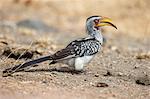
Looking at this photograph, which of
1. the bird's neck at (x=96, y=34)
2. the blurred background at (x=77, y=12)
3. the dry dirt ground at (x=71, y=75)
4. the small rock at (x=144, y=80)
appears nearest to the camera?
the dry dirt ground at (x=71, y=75)

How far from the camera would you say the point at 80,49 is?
32.6 feet

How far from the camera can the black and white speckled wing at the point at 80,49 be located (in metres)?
9.78

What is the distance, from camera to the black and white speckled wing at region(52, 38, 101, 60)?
9.78 metres

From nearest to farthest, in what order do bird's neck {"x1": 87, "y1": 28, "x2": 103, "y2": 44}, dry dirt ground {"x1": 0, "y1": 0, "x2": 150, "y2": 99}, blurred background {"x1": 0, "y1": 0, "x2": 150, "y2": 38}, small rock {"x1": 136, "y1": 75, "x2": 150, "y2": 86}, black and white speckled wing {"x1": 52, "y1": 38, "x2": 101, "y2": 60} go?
1. dry dirt ground {"x1": 0, "y1": 0, "x2": 150, "y2": 99}
2. small rock {"x1": 136, "y1": 75, "x2": 150, "y2": 86}
3. black and white speckled wing {"x1": 52, "y1": 38, "x2": 101, "y2": 60}
4. bird's neck {"x1": 87, "y1": 28, "x2": 103, "y2": 44}
5. blurred background {"x1": 0, "y1": 0, "x2": 150, "y2": 38}

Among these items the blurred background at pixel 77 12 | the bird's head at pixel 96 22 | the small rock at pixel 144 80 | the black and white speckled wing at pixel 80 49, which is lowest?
the small rock at pixel 144 80

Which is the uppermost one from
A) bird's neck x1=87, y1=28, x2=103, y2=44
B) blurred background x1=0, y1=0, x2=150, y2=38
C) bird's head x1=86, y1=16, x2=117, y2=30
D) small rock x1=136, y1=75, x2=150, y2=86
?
blurred background x1=0, y1=0, x2=150, y2=38

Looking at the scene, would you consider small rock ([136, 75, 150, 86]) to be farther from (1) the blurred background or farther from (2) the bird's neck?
(1) the blurred background

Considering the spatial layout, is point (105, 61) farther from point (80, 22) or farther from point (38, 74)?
point (80, 22)

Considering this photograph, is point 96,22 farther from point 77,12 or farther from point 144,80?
point 77,12

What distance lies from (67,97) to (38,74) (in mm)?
1601

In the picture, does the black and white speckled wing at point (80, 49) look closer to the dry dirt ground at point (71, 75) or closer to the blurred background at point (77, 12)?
the dry dirt ground at point (71, 75)

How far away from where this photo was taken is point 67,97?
8031 mm

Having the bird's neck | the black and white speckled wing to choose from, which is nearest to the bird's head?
the bird's neck

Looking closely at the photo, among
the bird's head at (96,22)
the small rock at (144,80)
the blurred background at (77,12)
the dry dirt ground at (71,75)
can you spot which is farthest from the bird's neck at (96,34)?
the blurred background at (77,12)
